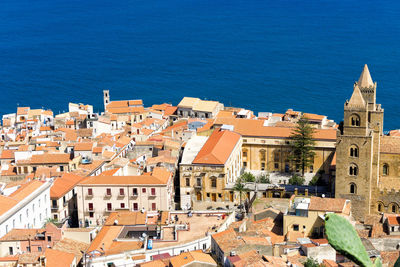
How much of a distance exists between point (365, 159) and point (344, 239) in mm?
33672

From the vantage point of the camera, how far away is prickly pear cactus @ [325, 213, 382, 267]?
10086 mm

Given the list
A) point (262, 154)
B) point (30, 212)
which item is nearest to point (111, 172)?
point (30, 212)

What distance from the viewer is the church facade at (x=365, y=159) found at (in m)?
42.2

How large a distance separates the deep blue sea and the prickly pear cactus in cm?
7601

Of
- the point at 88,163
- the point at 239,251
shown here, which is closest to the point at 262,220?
the point at 239,251

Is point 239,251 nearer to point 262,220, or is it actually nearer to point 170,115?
point 262,220

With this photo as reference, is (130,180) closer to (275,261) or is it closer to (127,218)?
(127,218)

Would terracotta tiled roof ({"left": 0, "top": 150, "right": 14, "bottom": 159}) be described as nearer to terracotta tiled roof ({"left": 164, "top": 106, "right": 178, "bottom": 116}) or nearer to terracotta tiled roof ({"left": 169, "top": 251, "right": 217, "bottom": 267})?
terracotta tiled roof ({"left": 164, "top": 106, "right": 178, "bottom": 116})

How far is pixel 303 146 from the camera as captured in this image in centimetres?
5300

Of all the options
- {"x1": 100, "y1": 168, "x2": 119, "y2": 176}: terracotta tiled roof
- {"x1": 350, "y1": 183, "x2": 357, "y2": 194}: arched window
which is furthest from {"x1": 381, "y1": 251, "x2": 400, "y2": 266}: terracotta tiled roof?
{"x1": 100, "y1": 168, "x2": 119, "y2": 176}: terracotta tiled roof

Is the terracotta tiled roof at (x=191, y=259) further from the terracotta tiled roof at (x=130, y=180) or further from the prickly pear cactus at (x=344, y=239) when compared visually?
the prickly pear cactus at (x=344, y=239)

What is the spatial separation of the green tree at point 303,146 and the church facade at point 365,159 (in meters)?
8.73

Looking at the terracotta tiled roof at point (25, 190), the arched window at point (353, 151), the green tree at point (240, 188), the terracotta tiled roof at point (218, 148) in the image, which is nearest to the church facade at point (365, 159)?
the arched window at point (353, 151)

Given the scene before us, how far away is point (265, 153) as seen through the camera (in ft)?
181
